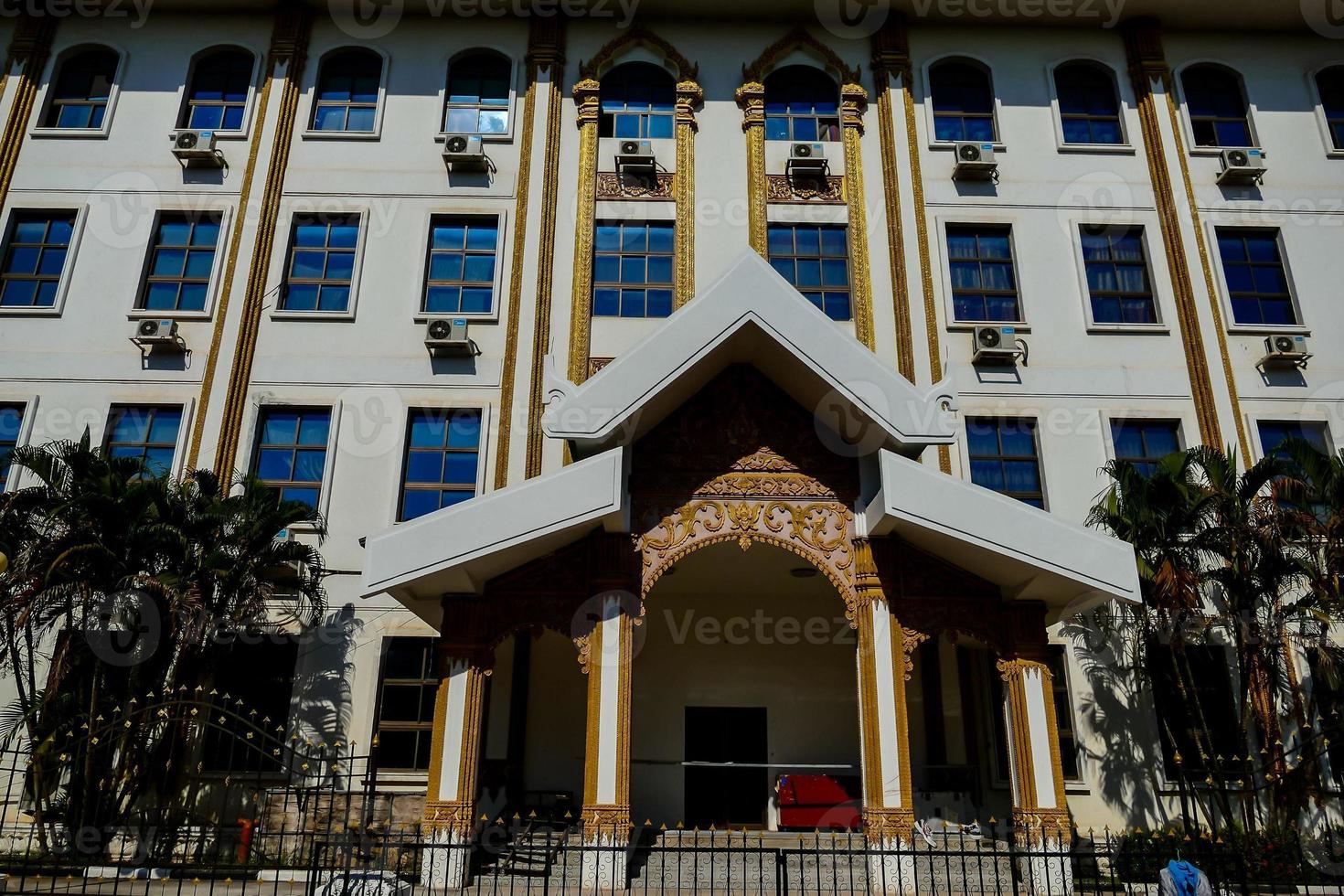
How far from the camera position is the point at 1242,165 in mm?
16188

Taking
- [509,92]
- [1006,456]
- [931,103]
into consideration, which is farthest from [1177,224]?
[509,92]

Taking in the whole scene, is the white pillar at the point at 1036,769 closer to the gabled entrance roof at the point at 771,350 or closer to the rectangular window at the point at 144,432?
the gabled entrance roof at the point at 771,350

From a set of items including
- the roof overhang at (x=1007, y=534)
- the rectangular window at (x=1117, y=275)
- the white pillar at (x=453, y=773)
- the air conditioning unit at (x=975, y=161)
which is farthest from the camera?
the air conditioning unit at (x=975, y=161)

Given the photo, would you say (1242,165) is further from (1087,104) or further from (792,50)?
(792,50)

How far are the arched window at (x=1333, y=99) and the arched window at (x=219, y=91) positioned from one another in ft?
64.5

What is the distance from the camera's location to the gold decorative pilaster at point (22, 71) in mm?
16438

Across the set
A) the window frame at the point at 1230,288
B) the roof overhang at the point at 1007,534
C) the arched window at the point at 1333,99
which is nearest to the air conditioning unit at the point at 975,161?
the window frame at the point at 1230,288

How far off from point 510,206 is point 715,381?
23.8 feet

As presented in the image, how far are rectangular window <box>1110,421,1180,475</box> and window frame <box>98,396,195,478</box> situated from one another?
47.8ft

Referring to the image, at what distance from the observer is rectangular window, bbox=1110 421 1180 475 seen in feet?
48.9

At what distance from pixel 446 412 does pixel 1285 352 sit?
13.5 m

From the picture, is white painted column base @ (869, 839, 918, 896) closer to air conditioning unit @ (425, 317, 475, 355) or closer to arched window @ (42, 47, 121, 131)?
air conditioning unit @ (425, 317, 475, 355)

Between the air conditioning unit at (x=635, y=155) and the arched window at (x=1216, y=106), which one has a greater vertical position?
the arched window at (x=1216, y=106)

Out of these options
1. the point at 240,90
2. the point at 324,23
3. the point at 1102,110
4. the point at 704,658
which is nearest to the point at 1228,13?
the point at 1102,110
